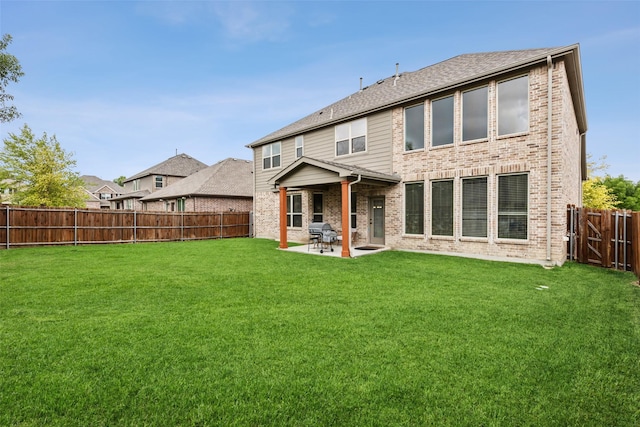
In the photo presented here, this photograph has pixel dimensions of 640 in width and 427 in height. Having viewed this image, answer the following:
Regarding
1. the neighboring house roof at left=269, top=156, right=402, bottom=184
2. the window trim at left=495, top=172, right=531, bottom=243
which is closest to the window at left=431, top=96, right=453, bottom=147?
the neighboring house roof at left=269, top=156, right=402, bottom=184

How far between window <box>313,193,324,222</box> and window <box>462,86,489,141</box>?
6.91 m

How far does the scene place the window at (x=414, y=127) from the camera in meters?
11.2

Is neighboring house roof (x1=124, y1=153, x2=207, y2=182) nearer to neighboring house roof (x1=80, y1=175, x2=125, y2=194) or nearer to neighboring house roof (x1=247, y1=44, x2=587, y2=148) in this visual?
neighboring house roof (x1=80, y1=175, x2=125, y2=194)

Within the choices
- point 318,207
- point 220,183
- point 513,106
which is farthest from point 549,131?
point 220,183

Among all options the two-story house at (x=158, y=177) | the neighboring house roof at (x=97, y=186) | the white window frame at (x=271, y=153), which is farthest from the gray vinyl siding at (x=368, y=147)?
the neighboring house roof at (x=97, y=186)

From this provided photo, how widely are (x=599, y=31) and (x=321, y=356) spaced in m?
17.8

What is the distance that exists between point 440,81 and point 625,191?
45605 mm

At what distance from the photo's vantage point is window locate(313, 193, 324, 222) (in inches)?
577

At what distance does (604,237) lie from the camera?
8469 mm

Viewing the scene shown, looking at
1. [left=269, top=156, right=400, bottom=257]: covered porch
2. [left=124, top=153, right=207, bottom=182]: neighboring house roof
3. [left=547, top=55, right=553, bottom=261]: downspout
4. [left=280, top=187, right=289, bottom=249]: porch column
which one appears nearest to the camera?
[left=547, top=55, right=553, bottom=261]: downspout

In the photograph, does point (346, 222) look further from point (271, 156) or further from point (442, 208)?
point (271, 156)

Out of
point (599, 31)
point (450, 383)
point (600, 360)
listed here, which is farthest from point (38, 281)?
point (599, 31)

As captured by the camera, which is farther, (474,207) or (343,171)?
(343,171)

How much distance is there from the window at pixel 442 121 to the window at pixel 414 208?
1680 millimetres
